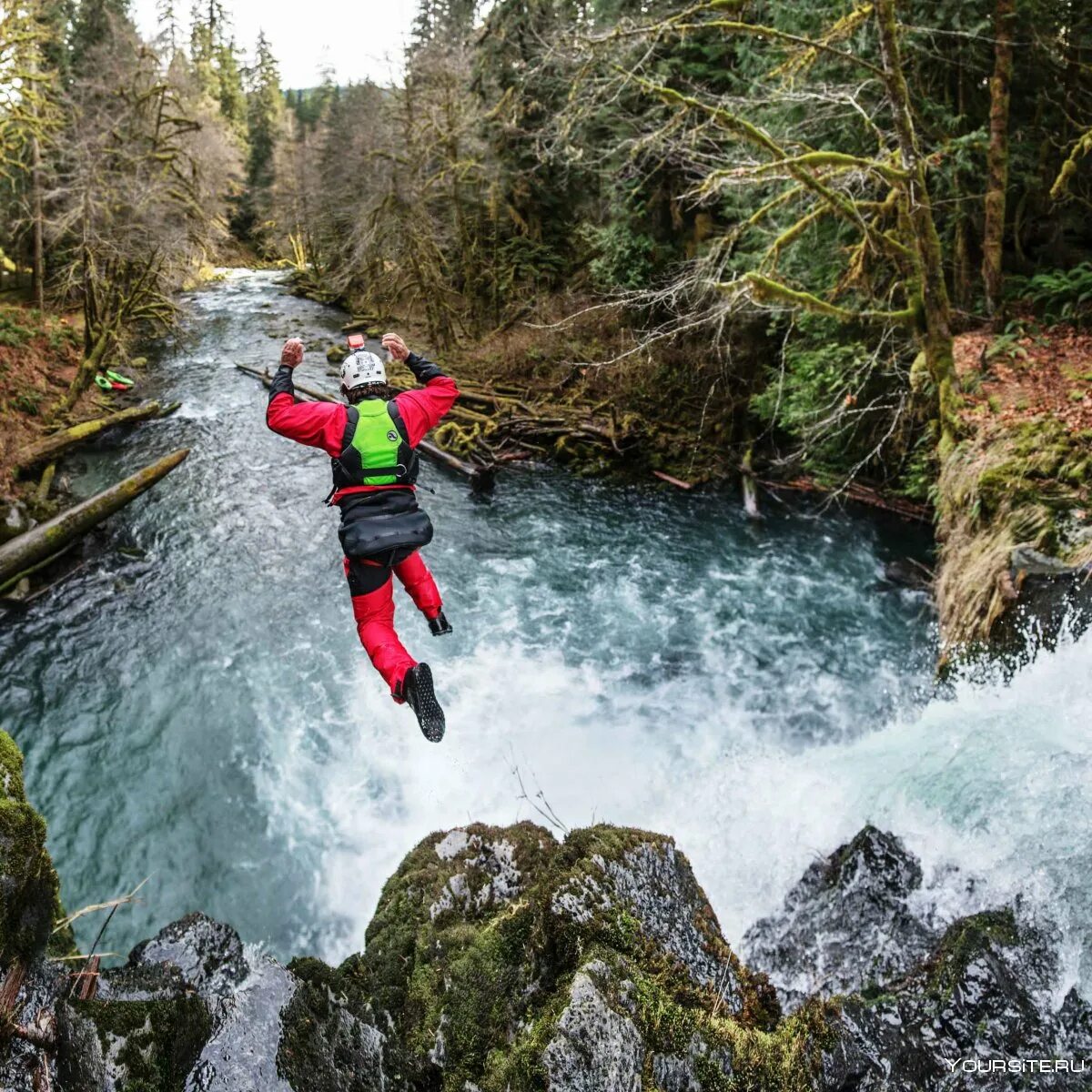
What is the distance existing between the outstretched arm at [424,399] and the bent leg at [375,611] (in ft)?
3.25

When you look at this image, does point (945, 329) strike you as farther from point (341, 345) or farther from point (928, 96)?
point (341, 345)

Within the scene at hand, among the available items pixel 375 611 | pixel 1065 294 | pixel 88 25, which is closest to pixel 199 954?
pixel 375 611

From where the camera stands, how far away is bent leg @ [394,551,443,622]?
5.32 m

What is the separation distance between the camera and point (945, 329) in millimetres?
8656

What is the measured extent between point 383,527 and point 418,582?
0.68m

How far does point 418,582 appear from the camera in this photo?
5402mm

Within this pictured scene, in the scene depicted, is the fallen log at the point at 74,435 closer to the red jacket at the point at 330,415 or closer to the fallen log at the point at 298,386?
the fallen log at the point at 298,386

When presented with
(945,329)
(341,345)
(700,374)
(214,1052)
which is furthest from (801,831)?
(341,345)

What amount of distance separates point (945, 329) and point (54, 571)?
13.0 metres

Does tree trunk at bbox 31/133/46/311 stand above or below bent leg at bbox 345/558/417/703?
above

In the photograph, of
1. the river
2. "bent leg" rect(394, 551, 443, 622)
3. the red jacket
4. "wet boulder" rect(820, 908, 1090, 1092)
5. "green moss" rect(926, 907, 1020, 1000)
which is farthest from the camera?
the river

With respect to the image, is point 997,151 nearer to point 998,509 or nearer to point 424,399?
point 998,509

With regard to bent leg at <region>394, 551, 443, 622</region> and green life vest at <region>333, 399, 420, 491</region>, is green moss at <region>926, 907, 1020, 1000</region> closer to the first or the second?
bent leg at <region>394, 551, 443, 622</region>
